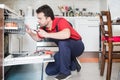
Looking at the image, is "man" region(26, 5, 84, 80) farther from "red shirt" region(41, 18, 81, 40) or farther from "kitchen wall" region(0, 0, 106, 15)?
"kitchen wall" region(0, 0, 106, 15)

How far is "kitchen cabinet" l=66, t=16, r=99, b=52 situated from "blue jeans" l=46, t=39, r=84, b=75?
1.82 m

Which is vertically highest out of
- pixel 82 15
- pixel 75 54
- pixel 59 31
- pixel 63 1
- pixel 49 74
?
pixel 63 1

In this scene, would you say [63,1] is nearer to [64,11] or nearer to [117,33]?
[64,11]

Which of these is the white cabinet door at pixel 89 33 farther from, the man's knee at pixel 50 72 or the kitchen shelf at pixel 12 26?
the kitchen shelf at pixel 12 26

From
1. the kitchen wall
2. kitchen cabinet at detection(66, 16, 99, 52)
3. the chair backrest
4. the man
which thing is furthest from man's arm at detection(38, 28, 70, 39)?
the kitchen wall

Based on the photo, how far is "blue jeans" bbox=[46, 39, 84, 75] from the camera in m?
2.26

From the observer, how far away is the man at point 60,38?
2.25 metres

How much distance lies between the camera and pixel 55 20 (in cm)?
247

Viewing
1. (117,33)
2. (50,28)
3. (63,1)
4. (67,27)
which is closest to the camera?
(67,27)

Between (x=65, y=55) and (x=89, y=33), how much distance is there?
2.28 metres

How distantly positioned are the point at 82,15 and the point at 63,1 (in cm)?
63

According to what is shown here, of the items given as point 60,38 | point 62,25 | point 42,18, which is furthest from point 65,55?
point 42,18

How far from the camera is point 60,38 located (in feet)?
7.45

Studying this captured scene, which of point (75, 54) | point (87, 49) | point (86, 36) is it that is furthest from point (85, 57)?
point (75, 54)
